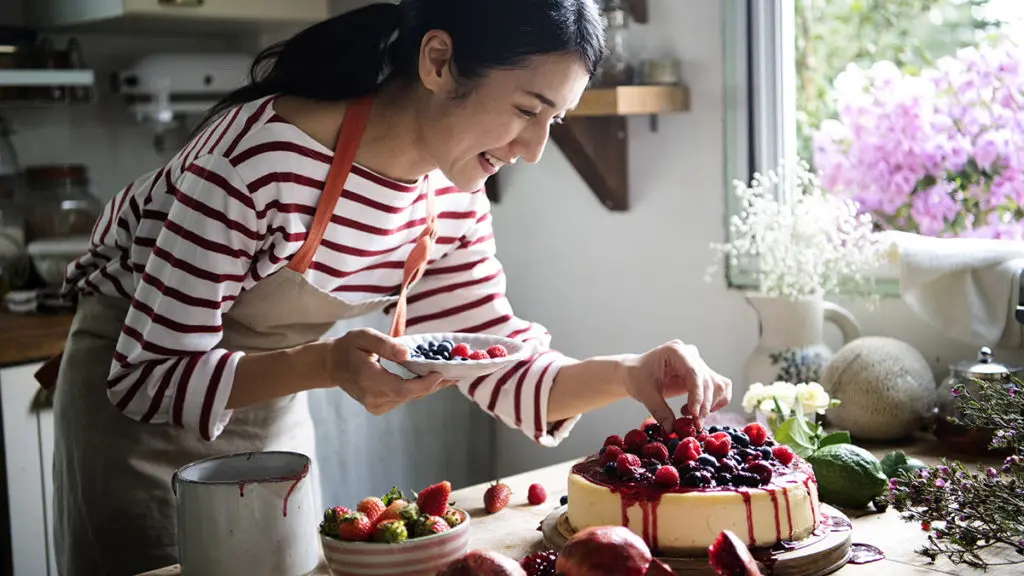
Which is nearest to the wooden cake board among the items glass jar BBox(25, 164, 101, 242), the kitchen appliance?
the kitchen appliance

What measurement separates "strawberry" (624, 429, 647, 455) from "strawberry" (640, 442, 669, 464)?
0.02 meters

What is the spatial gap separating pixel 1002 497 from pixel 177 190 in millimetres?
1019

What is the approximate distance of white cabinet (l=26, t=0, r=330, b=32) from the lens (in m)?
2.60

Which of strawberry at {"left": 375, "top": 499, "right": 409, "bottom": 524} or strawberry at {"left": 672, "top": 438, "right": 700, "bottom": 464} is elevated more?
strawberry at {"left": 672, "top": 438, "right": 700, "bottom": 464}

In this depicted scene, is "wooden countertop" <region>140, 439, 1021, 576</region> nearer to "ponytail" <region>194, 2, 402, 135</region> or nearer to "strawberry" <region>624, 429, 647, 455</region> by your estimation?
"strawberry" <region>624, 429, 647, 455</region>

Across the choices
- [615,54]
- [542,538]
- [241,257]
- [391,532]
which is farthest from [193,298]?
[615,54]

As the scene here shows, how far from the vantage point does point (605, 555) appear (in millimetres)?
1054

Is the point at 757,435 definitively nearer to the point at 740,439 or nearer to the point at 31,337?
the point at 740,439

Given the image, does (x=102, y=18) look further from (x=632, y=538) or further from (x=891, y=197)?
(x=632, y=538)

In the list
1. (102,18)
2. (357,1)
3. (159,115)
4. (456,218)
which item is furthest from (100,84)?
(456,218)

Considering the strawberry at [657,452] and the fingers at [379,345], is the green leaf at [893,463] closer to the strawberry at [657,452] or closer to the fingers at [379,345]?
the strawberry at [657,452]

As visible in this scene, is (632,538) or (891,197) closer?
(632,538)

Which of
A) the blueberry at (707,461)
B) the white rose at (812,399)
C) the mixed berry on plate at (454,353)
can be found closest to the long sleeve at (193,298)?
the mixed berry on plate at (454,353)

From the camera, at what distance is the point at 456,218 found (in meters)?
1.66
